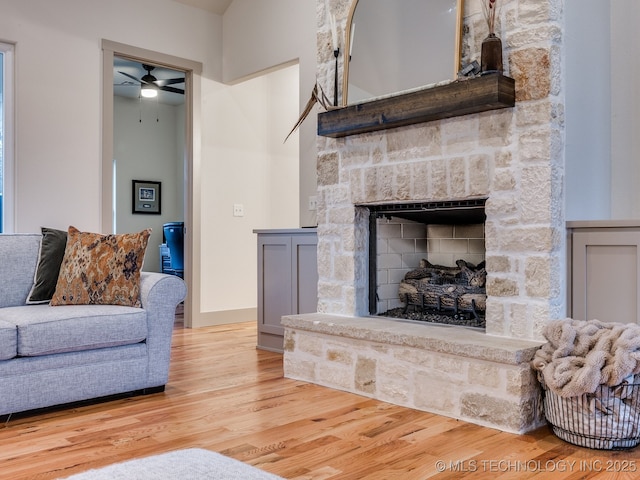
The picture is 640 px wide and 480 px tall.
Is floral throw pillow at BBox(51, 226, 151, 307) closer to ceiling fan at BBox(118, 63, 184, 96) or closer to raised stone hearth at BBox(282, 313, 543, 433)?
raised stone hearth at BBox(282, 313, 543, 433)

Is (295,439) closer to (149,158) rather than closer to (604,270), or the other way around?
(604,270)

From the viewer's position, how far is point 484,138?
274cm

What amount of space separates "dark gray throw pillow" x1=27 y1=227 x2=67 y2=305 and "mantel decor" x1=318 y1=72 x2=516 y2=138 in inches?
62.6

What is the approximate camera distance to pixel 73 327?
262cm

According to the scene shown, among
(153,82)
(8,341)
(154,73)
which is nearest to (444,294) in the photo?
(8,341)

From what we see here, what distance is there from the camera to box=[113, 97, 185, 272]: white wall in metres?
7.88

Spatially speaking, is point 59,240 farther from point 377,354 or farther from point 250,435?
point 377,354

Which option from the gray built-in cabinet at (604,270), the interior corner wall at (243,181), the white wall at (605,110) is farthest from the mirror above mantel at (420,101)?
the interior corner wall at (243,181)

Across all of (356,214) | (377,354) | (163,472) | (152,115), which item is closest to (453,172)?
(356,214)

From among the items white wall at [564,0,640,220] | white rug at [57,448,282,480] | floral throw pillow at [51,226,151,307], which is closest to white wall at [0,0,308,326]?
floral throw pillow at [51,226,151,307]

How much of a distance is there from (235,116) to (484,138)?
325 centimetres

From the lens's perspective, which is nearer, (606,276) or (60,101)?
(606,276)

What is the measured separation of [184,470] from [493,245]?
1.76m

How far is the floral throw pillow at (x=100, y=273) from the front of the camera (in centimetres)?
297
